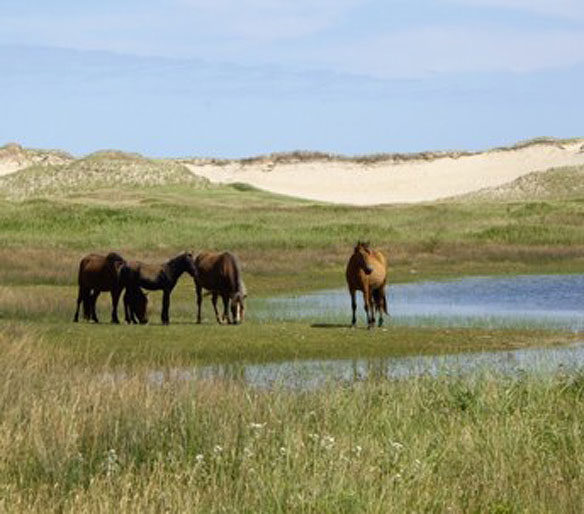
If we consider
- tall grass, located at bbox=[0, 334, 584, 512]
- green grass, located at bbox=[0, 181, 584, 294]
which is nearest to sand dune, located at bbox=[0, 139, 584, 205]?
green grass, located at bbox=[0, 181, 584, 294]

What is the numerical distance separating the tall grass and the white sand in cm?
10571

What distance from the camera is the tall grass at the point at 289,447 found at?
31.5 feet

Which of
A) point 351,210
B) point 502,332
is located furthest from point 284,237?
point 502,332

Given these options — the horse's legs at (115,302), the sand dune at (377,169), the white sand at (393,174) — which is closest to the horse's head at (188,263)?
the horse's legs at (115,302)

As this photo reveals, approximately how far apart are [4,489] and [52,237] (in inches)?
1851

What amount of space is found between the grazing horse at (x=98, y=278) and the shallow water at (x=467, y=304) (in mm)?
3943

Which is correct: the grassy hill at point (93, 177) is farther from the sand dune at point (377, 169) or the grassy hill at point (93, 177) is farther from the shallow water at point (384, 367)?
the shallow water at point (384, 367)

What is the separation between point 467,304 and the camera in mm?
36094

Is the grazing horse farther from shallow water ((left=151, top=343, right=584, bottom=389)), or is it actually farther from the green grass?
the green grass

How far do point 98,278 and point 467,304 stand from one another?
11433 mm

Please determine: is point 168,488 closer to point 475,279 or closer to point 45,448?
point 45,448

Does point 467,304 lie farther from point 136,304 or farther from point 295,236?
point 295,236

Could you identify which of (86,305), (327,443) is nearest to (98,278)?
(86,305)

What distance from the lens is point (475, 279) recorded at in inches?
1786
